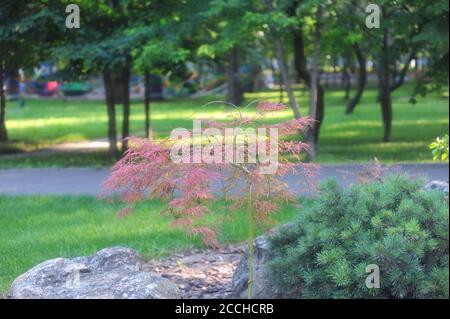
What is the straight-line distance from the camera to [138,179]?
530 cm

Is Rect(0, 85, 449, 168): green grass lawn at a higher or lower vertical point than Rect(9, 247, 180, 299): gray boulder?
lower

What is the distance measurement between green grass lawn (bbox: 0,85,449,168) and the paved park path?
942 millimetres

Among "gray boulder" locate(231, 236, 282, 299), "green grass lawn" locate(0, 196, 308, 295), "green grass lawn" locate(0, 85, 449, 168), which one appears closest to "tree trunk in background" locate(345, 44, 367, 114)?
"green grass lawn" locate(0, 85, 449, 168)

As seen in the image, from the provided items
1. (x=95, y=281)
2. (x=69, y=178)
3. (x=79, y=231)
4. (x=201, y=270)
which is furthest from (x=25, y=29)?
(x=95, y=281)

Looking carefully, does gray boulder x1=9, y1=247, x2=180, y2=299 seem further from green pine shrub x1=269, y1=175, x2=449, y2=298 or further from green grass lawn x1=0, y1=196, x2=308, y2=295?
green pine shrub x1=269, y1=175, x2=449, y2=298

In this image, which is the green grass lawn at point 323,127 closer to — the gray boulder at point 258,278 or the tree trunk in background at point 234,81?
the gray boulder at point 258,278

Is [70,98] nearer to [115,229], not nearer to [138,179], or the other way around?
[115,229]

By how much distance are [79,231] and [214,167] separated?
357 cm

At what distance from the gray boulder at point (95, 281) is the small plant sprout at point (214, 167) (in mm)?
518

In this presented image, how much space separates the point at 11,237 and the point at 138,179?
2.85 m

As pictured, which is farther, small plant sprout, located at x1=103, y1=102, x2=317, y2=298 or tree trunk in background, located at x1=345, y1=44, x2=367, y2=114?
tree trunk in background, located at x1=345, y1=44, x2=367, y2=114

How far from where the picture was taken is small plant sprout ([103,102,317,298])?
198 inches

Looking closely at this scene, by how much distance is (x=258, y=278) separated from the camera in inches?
229

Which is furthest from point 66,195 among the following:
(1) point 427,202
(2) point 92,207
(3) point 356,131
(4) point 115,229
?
(3) point 356,131
